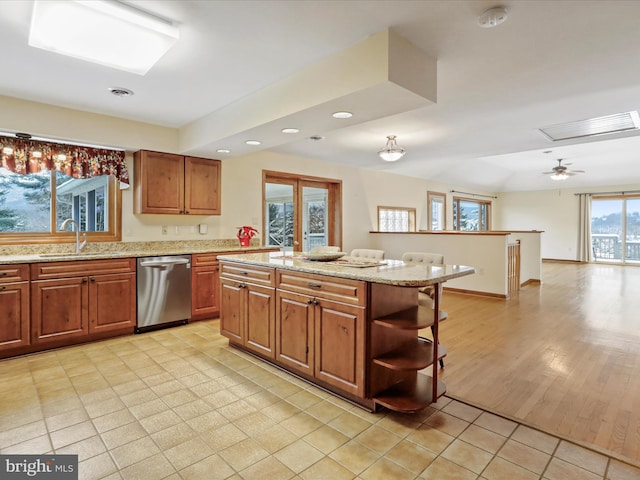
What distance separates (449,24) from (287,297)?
6.92 ft

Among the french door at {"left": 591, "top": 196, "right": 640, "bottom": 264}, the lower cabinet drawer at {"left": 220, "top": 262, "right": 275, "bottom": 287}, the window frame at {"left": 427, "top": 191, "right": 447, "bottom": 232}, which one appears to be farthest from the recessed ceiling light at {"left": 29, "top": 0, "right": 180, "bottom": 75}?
the french door at {"left": 591, "top": 196, "right": 640, "bottom": 264}

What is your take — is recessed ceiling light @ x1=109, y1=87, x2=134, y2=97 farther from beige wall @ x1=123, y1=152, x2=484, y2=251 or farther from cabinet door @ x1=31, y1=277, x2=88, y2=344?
cabinet door @ x1=31, y1=277, x2=88, y2=344

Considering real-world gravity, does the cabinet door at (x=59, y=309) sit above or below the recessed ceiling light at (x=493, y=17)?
below

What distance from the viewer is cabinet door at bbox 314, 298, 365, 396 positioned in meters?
2.19

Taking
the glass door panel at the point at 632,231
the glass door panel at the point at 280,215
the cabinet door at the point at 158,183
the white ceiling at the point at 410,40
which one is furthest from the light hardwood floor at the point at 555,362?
the glass door panel at the point at 632,231

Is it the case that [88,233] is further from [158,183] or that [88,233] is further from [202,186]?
→ [202,186]

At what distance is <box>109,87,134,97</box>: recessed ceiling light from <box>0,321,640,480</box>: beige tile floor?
2457 mm

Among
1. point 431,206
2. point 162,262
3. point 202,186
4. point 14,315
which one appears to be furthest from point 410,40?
point 431,206

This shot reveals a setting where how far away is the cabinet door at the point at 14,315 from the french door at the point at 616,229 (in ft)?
42.6

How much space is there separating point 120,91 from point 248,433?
3.10m

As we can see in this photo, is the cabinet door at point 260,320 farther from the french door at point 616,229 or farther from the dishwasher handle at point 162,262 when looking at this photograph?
the french door at point 616,229

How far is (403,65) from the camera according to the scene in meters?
2.29

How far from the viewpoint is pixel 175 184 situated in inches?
172

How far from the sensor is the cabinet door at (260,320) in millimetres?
2830
